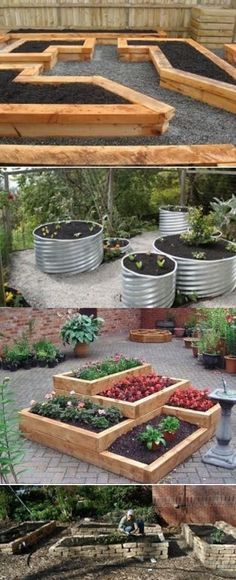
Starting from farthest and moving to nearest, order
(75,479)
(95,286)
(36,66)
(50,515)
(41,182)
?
(50,515)
(75,479)
(36,66)
(95,286)
(41,182)

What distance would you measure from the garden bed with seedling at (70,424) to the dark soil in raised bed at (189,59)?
2111 millimetres

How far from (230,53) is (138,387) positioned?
232 cm

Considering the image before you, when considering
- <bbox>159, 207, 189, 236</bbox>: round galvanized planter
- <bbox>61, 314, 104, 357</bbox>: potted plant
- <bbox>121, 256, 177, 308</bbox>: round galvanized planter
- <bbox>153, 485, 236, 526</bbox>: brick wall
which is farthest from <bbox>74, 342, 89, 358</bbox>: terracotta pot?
<bbox>153, 485, 236, 526</bbox>: brick wall

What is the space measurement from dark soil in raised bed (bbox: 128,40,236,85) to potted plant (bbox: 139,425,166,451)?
2.11 m

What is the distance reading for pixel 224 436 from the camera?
3508 mm

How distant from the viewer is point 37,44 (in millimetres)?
4035

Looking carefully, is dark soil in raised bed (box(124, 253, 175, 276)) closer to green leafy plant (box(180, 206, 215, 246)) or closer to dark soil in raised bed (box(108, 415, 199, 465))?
green leafy plant (box(180, 206, 215, 246))

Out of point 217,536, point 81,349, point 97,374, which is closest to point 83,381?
point 97,374

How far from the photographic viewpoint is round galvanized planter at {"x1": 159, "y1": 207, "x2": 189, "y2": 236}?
2883mm

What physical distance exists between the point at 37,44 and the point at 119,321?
7.15ft

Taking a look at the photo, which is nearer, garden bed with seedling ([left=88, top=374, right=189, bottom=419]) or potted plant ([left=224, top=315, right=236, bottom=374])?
potted plant ([left=224, top=315, right=236, bottom=374])

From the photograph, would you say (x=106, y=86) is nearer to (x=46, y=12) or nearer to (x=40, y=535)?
(x=46, y=12)

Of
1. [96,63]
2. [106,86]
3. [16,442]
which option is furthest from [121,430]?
[96,63]

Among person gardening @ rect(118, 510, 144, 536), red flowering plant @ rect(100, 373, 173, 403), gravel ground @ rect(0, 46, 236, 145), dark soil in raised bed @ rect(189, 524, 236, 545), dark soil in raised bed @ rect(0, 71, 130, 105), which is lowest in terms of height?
dark soil in raised bed @ rect(189, 524, 236, 545)
